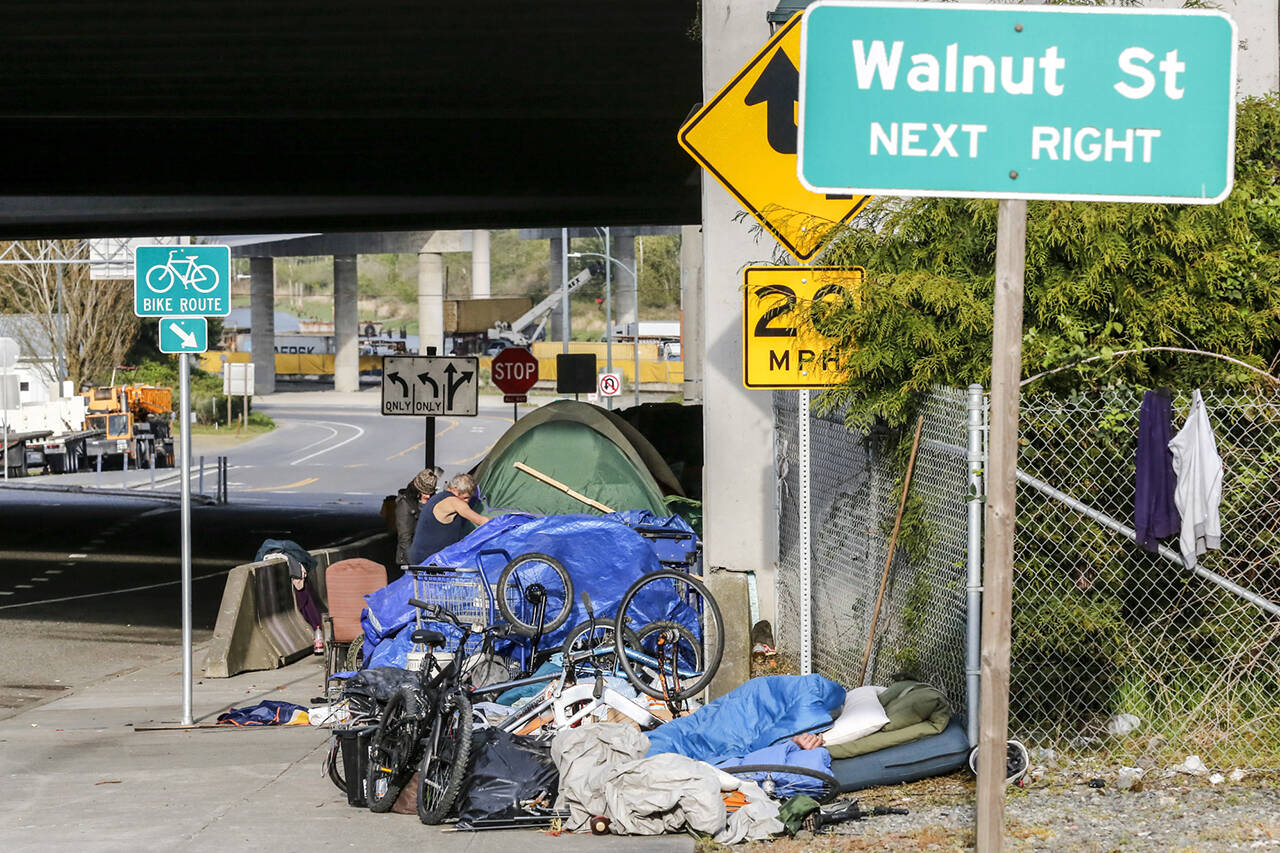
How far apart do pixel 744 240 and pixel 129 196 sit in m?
20.9

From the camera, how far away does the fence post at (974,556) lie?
7.28 meters

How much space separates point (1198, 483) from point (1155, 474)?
0.21 metres

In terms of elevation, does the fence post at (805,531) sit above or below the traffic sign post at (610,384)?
below

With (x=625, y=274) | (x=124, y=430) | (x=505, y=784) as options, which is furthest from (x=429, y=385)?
(x=625, y=274)

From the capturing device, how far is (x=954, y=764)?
300 inches

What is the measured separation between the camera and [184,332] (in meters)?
10.8

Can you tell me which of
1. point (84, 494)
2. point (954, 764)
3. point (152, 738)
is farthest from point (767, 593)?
point (84, 494)

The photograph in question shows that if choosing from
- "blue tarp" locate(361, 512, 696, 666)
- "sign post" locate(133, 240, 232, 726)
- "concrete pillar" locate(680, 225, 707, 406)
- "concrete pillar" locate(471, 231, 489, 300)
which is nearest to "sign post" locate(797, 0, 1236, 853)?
"blue tarp" locate(361, 512, 696, 666)

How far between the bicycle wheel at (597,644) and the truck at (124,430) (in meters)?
37.0

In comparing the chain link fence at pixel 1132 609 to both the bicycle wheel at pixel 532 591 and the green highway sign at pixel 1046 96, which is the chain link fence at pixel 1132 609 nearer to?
the bicycle wheel at pixel 532 591

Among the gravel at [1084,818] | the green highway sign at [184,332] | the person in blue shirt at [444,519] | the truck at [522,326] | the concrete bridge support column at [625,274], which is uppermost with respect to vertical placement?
the concrete bridge support column at [625,274]

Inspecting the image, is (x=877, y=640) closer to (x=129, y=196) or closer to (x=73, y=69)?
(x=73, y=69)

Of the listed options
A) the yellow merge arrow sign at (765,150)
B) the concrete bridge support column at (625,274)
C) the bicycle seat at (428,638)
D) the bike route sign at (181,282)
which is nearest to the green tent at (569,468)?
the bike route sign at (181,282)

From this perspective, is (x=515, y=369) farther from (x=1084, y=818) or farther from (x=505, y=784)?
(x=1084, y=818)
